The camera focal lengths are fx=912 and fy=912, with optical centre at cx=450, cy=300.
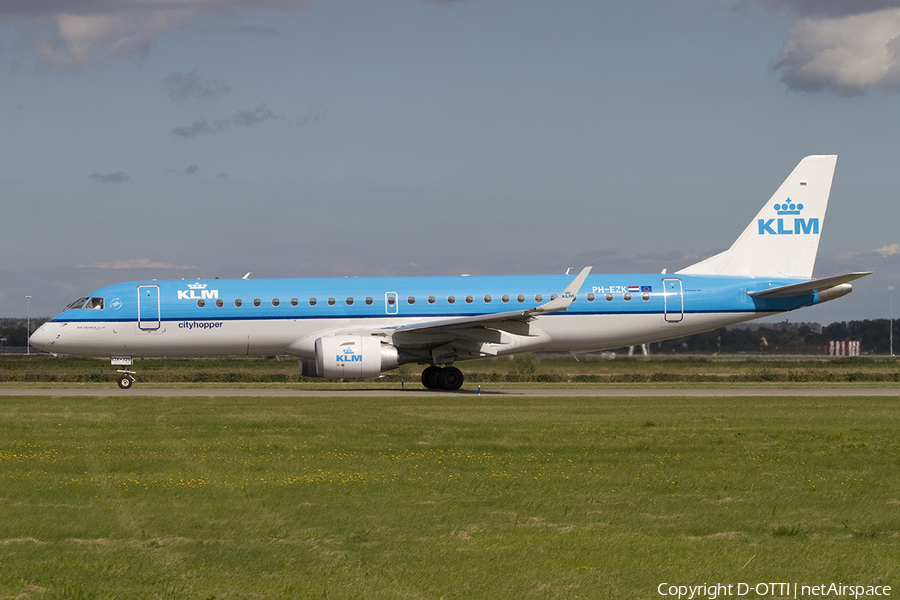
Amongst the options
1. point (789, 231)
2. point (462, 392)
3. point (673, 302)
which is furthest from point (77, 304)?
point (789, 231)

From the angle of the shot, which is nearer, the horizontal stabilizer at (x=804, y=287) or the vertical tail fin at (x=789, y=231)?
the horizontal stabilizer at (x=804, y=287)

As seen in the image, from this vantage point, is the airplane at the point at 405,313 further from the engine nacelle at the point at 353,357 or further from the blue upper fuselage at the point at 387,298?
the engine nacelle at the point at 353,357

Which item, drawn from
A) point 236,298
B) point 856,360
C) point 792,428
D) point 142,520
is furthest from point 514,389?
point 856,360

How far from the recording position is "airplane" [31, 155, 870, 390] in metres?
28.1

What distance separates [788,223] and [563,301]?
413 inches

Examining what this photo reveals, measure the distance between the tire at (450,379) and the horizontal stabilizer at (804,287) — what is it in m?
9.91

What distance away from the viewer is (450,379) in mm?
28766

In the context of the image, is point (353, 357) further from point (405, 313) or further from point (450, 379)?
point (450, 379)

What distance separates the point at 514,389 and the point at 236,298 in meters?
9.53

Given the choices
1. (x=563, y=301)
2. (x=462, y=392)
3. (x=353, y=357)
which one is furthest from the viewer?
(x=462, y=392)

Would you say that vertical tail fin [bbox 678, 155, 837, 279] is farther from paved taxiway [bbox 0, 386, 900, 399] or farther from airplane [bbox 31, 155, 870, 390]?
paved taxiway [bbox 0, 386, 900, 399]

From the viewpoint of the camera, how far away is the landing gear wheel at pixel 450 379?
28766mm

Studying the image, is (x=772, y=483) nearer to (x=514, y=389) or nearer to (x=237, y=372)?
(x=514, y=389)

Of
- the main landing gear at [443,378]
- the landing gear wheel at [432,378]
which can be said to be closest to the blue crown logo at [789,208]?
the main landing gear at [443,378]
